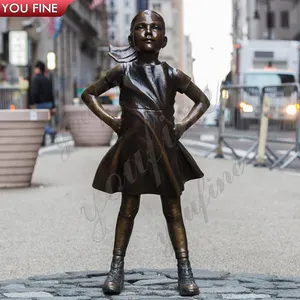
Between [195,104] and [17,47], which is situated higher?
[17,47]

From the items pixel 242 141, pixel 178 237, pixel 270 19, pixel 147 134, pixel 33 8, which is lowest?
pixel 242 141

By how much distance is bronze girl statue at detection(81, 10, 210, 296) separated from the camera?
4285 mm

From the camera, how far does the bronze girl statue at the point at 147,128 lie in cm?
429

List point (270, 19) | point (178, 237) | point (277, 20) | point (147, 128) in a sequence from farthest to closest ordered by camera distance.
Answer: point (277, 20) < point (270, 19) < point (178, 237) < point (147, 128)

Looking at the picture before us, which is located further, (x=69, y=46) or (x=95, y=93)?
(x=69, y=46)

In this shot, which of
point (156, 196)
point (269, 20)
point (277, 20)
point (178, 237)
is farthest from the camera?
point (277, 20)

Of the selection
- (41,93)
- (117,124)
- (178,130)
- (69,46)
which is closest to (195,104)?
(178,130)

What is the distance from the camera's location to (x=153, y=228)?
7.25 metres

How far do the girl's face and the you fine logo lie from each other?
334 mm

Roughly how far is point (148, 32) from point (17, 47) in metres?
19.4

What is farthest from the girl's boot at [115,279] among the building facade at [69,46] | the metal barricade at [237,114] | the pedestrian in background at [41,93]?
the building facade at [69,46]

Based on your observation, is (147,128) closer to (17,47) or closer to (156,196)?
(156,196)

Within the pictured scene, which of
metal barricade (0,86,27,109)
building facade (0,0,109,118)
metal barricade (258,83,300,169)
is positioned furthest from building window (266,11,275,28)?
metal barricade (258,83,300,169)

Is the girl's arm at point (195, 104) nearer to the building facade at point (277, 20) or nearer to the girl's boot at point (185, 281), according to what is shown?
the girl's boot at point (185, 281)
